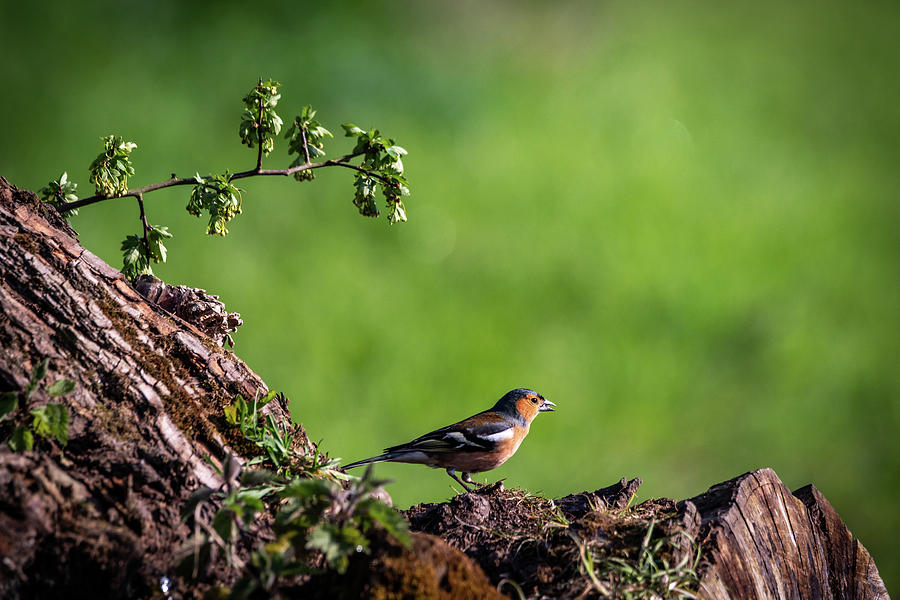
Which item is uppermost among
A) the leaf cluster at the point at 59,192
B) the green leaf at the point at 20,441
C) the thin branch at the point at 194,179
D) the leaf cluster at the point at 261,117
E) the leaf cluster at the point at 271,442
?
Answer: the leaf cluster at the point at 261,117

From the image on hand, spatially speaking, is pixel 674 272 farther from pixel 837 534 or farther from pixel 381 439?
pixel 837 534

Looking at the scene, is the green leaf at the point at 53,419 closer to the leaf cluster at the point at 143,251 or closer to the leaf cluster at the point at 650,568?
the leaf cluster at the point at 143,251

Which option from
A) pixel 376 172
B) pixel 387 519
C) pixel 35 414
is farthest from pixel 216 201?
pixel 387 519

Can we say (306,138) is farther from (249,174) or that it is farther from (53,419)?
(53,419)

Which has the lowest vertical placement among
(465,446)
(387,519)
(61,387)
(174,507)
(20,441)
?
(387,519)

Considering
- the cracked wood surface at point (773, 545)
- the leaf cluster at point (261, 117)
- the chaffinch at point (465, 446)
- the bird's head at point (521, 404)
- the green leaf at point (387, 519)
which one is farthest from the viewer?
the bird's head at point (521, 404)

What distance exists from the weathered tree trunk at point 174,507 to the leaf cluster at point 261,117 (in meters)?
0.87

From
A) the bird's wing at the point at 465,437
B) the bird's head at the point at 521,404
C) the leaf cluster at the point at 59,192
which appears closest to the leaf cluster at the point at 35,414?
the leaf cluster at the point at 59,192

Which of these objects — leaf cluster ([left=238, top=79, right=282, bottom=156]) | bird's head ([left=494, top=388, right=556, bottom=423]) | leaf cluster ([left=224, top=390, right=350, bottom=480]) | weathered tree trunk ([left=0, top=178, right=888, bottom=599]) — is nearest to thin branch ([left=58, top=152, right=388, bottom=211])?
leaf cluster ([left=238, top=79, right=282, bottom=156])

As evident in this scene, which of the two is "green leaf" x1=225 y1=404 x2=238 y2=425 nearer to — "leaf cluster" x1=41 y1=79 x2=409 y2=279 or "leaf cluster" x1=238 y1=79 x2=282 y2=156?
"leaf cluster" x1=41 y1=79 x2=409 y2=279

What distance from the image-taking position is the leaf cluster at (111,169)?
317 cm

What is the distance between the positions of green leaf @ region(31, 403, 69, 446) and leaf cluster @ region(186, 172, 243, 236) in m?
1.13

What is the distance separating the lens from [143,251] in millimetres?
3301

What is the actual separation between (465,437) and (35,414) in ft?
9.38
